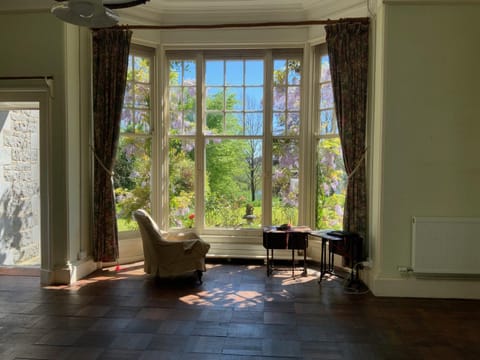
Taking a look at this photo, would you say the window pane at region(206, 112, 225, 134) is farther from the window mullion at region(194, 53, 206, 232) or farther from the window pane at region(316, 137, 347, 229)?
the window pane at region(316, 137, 347, 229)

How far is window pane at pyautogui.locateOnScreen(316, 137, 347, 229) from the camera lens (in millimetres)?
4832

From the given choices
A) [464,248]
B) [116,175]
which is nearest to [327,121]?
[464,248]

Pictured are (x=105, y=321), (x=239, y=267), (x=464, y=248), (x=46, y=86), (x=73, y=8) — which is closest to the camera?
(x=73, y=8)

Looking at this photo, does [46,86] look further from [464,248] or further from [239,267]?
[464,248]

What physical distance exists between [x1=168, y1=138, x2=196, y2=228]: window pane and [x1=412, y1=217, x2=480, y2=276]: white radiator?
292 cm

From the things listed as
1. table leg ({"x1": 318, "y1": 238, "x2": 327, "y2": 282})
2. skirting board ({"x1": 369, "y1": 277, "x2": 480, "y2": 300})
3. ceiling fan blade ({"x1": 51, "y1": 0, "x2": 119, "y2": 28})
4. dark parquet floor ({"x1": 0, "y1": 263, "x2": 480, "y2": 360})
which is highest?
ceiling fan blade ({"x1": 51, "y1": 0, "x2": 119, "y2": 28})

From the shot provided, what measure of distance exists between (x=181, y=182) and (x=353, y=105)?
2514mm

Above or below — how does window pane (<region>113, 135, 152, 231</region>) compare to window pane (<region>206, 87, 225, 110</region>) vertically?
below

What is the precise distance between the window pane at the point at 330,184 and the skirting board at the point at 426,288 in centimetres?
110

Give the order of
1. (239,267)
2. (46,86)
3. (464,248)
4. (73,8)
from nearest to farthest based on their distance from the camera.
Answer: (73,8) → (464,248) → (46,86) → (239,267)

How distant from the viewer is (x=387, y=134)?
3881 millimetres

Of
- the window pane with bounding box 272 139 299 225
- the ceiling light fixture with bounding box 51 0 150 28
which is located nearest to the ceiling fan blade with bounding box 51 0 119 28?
the ceiling light fixture with bounding box 51 0 150 28

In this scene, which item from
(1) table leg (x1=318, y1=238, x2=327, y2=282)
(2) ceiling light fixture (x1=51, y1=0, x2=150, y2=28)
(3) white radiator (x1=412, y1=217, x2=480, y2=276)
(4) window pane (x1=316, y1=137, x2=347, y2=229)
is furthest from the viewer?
(4) window pane (x1=316, y1=137, x2=347, y2=229)

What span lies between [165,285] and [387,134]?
9.40 ft
